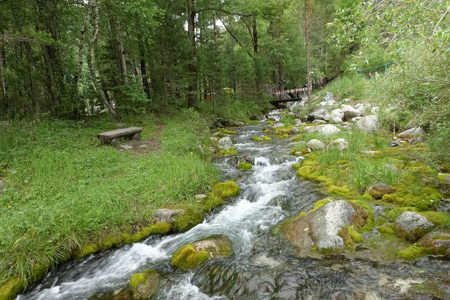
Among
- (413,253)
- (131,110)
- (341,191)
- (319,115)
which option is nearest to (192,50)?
(131,110)

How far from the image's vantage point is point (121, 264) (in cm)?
465

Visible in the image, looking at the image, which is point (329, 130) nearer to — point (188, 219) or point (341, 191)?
point (341, 191)

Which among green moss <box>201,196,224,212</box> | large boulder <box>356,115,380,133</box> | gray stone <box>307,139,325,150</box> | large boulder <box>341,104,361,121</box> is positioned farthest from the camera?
large boulder <box>341,104,361,121</box>

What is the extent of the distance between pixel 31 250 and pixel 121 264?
5.07 ft

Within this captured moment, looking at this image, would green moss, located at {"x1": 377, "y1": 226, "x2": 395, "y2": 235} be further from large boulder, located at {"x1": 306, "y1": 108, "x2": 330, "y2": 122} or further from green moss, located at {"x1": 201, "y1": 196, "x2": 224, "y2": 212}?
large boulder, located at {"x1": 306, "y1": 108, "x2": 330, "y2": 122}

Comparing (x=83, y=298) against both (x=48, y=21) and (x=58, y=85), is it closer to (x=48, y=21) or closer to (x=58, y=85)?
(x=58, y=85)

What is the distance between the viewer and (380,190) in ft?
18.8

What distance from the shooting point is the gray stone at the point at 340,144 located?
8758 millimetres

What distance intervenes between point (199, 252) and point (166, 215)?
1.56 metres

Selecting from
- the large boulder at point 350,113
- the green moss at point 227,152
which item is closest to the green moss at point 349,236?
the green moss at point 227,152

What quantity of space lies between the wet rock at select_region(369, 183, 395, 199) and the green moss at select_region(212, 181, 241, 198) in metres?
3.50

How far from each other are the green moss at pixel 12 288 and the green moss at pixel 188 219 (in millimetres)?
2761

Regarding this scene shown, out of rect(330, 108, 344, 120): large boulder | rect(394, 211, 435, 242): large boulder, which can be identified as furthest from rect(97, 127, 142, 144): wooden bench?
rect(330, 108, 344, 120): large boulder

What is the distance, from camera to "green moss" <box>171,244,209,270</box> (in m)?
4.41
